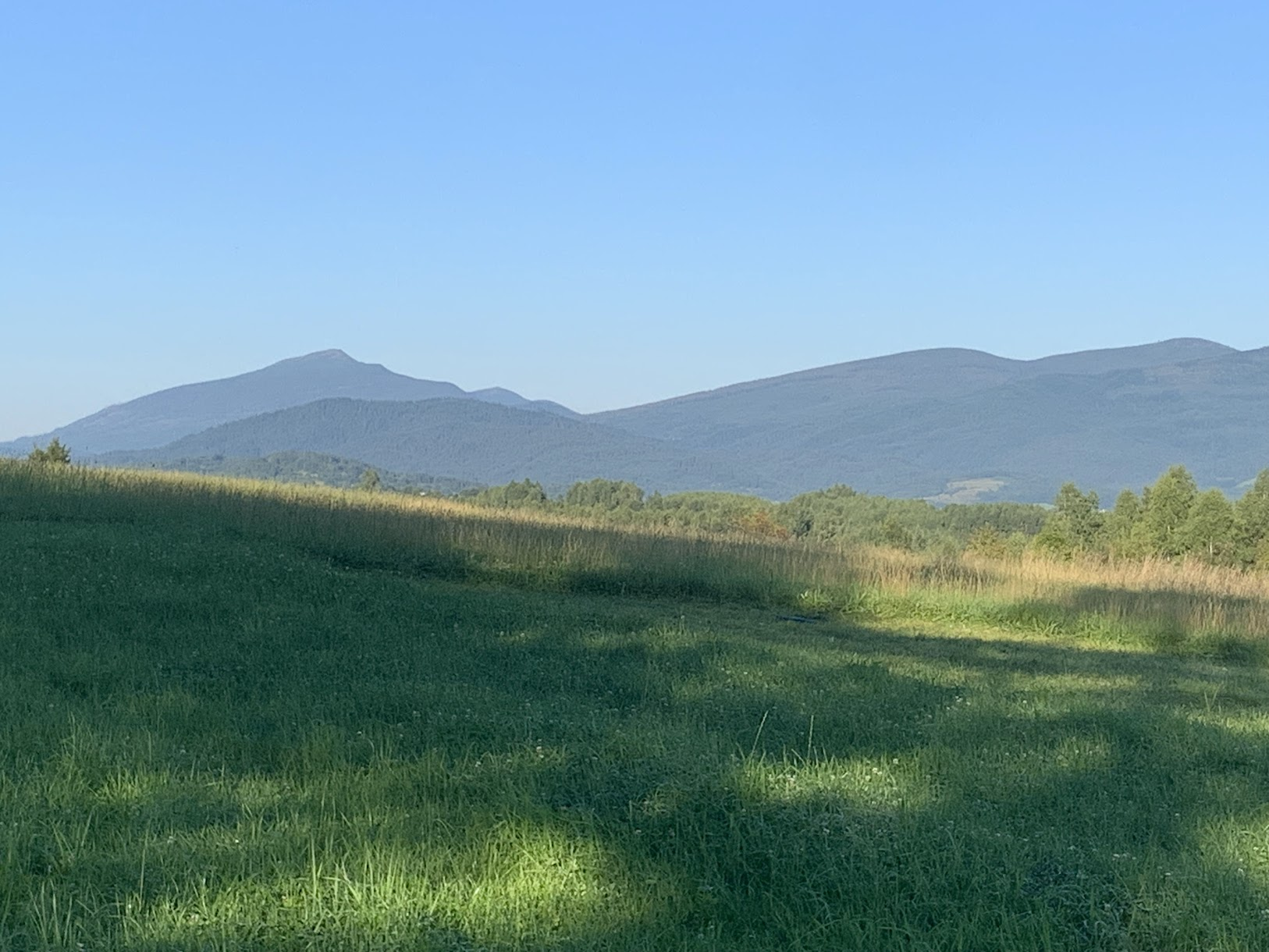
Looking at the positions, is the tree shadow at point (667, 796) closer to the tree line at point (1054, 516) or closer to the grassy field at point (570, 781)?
the grassy field at point (570, 781)

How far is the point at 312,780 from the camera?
16.4ft

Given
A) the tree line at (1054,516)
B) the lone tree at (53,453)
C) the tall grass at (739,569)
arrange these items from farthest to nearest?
1. the tree line at (1054,516)
2. the lone tree at (53,453)
3. the tall grass at (739,569)

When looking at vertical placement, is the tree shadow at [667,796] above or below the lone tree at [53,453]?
below

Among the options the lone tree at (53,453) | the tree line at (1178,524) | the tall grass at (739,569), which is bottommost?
the tree line at (1178,524)

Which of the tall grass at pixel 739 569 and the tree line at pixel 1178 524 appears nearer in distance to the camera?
the tall grass at pixel 739 569

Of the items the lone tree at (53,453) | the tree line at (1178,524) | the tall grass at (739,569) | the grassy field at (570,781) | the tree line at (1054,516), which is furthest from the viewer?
the tree line at (1178,524)

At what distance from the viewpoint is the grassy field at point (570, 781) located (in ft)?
12.3

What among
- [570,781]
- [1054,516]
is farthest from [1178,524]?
[570,781]

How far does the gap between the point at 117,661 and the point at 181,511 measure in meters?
12.0

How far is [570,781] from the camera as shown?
16.4 feet

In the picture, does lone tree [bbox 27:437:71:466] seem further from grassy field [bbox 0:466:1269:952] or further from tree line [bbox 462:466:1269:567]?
grassy field [bbox 0:466:1269:952]

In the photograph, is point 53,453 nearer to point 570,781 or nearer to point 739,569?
point 739,569

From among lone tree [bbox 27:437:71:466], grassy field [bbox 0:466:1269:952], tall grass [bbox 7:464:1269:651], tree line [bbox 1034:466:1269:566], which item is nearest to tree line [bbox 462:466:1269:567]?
tree line [bbox 1034:466:1269:566]

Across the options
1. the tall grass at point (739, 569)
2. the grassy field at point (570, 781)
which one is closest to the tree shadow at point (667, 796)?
the grassy field at point (570, 781)
